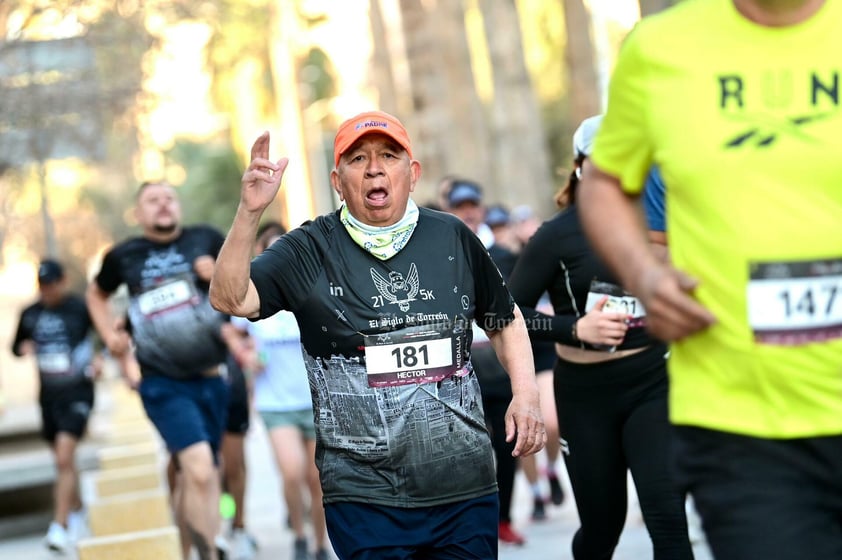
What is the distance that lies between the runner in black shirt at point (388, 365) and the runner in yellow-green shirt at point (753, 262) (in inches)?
66.9

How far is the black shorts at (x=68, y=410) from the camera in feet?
46.6

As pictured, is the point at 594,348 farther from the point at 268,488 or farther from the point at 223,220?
the point at 223,220

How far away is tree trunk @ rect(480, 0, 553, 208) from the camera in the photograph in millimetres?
25016

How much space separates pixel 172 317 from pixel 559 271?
3768 millimetres

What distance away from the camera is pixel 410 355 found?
17.7 ft

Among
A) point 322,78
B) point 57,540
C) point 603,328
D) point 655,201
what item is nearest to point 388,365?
point 655,201

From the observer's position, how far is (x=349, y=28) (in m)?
50.5

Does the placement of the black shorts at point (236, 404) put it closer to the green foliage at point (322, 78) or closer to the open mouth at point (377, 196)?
the open mouth at point (377, 196)

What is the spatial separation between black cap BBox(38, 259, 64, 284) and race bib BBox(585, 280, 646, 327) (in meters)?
8.24

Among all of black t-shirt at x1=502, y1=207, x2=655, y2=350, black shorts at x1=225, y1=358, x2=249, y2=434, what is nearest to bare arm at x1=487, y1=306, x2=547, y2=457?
black t-shirt at x1=502, y1=207, x2=655, y2=350

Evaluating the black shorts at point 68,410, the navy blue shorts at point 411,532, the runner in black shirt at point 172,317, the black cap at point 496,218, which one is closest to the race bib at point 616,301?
the navy blue shorts at point 411,532

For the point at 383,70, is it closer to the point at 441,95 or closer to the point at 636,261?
the point at 441,95

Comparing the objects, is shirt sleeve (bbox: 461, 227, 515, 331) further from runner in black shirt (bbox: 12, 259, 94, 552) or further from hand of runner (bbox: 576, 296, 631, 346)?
runner in black shirt (bbox: 12, 259, 94, 552)

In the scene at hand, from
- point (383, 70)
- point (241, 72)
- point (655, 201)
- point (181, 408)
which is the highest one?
point (241, 72)
